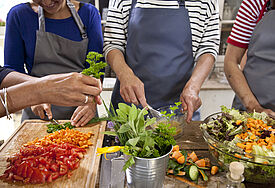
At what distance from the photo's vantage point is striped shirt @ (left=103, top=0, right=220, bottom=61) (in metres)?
1.71

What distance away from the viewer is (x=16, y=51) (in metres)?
1.83

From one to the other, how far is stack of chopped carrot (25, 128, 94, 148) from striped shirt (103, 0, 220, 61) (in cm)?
62

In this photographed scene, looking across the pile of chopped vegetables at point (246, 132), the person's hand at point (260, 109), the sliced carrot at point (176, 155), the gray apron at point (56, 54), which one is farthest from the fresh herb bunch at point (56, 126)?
the person's hand at point (260, 109)

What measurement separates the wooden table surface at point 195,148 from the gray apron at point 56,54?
3.26ft

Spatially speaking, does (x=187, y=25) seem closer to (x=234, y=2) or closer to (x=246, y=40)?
(x=246, y=40)

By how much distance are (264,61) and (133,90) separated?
90 cm

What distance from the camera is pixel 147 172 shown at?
927 millimetres

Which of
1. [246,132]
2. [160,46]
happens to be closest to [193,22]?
[160,46]

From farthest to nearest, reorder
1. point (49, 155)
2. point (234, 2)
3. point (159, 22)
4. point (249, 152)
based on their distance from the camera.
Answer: point (234, 2) < point (159, 22) < point (49, 155) < point (249, 152)

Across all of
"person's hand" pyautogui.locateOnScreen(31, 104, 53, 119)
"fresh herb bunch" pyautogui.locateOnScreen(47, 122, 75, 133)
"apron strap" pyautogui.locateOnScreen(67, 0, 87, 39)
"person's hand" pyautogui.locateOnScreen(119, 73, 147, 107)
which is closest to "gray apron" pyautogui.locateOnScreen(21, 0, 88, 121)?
"apron strap" pyautogui.locateOnScreen(67, 0, 87, 39)

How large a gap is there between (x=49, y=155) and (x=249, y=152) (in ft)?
3.30

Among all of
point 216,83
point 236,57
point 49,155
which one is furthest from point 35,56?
point 216,83

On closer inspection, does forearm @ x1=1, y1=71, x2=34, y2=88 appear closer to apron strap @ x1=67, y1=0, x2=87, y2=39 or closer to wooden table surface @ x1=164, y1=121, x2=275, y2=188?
apron strap @ x1=67, y1=0, x2=87, y2=39

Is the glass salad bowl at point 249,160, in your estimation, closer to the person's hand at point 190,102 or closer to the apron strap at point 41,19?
the person's hand at point 190,102
